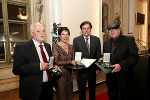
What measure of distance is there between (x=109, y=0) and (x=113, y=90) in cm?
451

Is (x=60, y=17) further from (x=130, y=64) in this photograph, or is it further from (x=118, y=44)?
(x=130, y=64)

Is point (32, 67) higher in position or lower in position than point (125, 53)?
lower

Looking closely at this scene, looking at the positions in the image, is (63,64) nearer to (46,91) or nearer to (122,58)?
(46,91)

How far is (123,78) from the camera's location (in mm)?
2346

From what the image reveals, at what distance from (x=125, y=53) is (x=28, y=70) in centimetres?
161

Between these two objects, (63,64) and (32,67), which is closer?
(32,67)

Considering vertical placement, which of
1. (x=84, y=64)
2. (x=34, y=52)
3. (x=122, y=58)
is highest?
(x=34, y=52)

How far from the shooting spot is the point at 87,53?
2734 millimetres

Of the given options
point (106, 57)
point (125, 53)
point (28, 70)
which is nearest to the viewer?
point (28, 70)

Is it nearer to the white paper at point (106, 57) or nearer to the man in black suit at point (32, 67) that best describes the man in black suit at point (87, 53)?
the white paper at point (106, 57)

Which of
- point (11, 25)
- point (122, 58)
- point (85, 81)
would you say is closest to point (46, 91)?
point (85, 81)

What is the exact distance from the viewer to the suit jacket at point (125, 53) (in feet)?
7.48

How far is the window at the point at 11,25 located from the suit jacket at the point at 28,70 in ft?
8.03

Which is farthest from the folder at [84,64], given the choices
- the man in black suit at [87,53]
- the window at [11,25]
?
the window at [11,25]
